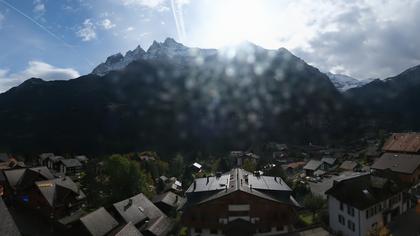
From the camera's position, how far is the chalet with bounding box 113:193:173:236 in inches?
1644

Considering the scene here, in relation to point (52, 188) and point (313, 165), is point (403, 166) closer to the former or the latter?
point (313, 165)

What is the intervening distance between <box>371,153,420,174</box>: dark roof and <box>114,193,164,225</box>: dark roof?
131 ft

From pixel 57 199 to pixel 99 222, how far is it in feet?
51.5

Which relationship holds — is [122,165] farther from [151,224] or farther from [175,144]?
[175,144]

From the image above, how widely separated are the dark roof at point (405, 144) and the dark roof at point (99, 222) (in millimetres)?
62840

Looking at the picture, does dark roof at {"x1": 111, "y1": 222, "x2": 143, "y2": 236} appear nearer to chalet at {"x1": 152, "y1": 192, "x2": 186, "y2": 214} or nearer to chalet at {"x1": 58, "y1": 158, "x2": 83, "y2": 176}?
chalet at {"x1": 152, "y1": 192, "x2": 186, "y2": 214}

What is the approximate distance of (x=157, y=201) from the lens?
183 feet

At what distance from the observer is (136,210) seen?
4631 centimetres

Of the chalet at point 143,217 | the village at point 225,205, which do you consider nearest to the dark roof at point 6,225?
the village at point 225,205

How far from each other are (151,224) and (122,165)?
18.9m

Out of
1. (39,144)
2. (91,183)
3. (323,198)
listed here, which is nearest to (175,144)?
(39,144)

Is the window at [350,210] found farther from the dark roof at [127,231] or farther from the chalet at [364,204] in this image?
the dark roof at [127,231]

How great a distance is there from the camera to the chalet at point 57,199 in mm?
50219

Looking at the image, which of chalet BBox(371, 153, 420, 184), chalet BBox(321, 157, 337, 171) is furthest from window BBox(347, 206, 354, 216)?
chalet BBox(321, 157, 337, 171)
